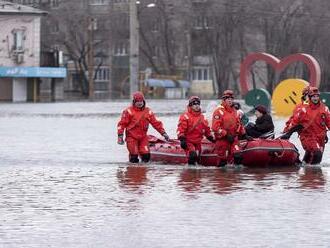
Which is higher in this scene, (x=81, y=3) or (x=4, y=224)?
(x=81, y=3)

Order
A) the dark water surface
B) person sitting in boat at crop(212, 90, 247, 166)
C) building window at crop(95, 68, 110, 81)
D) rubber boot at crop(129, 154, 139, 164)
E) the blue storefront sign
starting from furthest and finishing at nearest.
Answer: building window at crop(95, 68, 110, 81), the blue storefront sign, rubber boot at crop(129, 154, 139, 164), person sitting in boat at crop(212, 90, 247, 166), the dark water surface

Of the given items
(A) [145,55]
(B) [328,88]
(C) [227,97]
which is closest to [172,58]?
(A) [145,55]

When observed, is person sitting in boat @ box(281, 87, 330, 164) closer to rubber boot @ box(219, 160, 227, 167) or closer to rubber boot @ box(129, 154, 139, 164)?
rubber boot @ box(219, 160, 227, 167)

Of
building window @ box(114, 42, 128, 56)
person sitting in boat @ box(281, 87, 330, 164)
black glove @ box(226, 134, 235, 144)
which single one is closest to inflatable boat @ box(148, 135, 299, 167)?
black glove @ box(226, 134, 235, 144)

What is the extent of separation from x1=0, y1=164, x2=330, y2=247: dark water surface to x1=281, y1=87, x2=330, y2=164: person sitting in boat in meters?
0.84

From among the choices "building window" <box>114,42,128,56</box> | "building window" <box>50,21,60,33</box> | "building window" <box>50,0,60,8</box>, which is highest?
"building window" <box>50,0,60,8</box>

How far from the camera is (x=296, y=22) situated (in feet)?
290

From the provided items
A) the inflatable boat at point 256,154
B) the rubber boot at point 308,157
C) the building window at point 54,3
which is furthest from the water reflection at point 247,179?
the building window at point 54,3

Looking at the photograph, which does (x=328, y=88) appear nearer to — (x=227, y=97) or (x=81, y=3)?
(x=81, y=3)

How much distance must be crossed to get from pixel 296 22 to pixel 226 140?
2784 inches

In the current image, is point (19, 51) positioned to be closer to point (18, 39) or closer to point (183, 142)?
point (18, 39)

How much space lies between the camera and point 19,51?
8331 centimetres

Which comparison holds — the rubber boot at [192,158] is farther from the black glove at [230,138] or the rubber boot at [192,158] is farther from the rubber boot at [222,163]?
the black glove at [230,138]

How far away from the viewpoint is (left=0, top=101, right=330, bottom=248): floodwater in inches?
424
